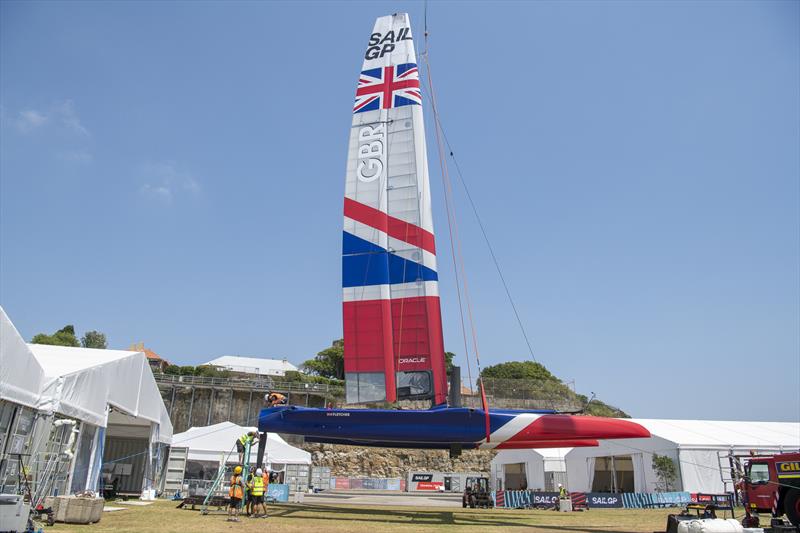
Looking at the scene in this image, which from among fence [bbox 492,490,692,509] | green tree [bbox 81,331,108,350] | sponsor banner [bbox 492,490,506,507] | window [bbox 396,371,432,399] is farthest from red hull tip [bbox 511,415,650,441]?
green tree [bbox 81,331,108,350]

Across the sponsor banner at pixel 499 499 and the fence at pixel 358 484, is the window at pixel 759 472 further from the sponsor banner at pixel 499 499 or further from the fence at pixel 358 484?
the fence at pixel 358 484

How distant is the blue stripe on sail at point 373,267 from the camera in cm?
1477

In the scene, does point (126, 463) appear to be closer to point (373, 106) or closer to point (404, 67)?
point (373, 106)

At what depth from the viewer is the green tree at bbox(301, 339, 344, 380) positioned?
7619cm

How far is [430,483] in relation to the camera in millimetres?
46406

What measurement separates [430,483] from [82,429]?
37.2 meters

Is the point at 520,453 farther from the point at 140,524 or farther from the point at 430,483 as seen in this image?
the point at 140,524

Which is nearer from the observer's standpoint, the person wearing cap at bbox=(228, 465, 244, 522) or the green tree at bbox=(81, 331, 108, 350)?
the person wearing cap at bbox=(228, 465, 244, 522)

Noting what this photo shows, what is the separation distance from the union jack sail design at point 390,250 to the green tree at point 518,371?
199 feet

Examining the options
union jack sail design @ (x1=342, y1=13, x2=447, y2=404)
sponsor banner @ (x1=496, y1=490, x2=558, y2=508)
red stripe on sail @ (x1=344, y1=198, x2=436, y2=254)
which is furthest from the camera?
sponsor banner @ (x1=496, y1=490, x2=558, y2=508)

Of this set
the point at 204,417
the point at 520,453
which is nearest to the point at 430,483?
the point at 520,453

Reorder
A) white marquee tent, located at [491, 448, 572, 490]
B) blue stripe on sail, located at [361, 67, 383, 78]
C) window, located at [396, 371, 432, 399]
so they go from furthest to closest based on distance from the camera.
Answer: white marquee tent, located at [491, 448, 572, 490]
blue stripe on sail, located at [361, 67, 383, 78]
window, located at [396, 371, 432, 399]

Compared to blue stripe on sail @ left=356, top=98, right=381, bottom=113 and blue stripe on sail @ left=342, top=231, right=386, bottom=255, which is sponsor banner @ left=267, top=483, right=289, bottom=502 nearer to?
blue stripe on sail @ left=342, top=231, right=386, bottom=255

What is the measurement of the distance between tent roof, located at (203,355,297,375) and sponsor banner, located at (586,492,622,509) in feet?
240
